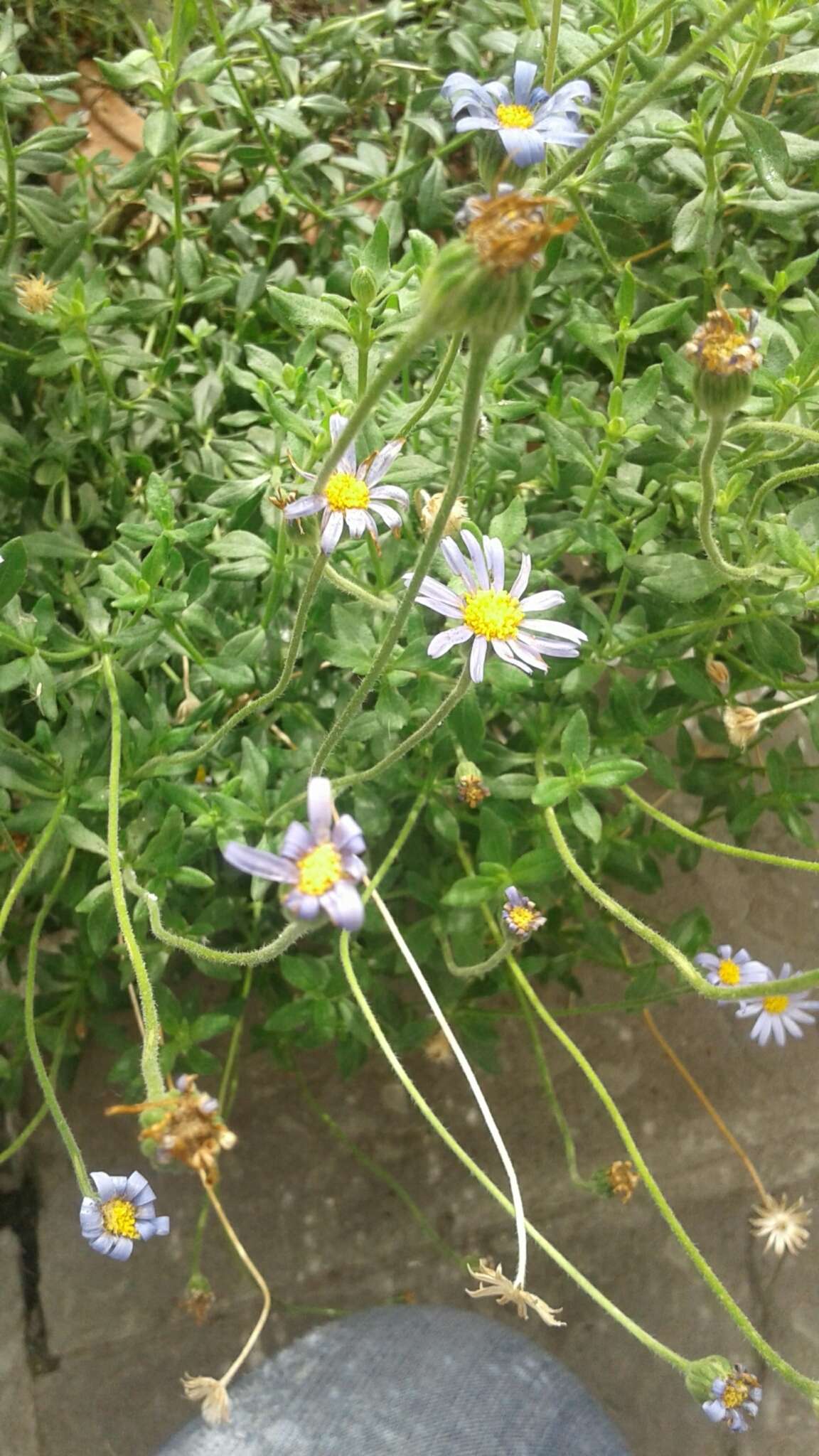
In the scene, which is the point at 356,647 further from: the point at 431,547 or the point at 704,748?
the point at 704,748

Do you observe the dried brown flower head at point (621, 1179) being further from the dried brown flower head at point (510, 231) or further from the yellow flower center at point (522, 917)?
the dried brown flower head at point (510, 231)

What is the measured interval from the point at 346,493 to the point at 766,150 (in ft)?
1.16

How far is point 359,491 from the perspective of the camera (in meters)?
0.71

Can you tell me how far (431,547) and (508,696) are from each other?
365 mm

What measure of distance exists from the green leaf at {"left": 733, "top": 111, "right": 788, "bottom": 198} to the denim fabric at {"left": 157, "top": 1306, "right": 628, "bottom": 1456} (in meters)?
0.94

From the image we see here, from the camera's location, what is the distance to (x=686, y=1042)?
1256 mm

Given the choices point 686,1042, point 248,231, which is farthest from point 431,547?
point 686,1042

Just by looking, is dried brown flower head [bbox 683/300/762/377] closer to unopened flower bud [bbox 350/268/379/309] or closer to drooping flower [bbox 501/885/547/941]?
unopened flower bud [bbox 350/268/379/309]

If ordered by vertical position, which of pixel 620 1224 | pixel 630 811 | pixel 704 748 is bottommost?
pixel 620 1224

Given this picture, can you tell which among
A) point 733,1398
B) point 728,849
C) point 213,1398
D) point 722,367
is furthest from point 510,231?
point 213,1398

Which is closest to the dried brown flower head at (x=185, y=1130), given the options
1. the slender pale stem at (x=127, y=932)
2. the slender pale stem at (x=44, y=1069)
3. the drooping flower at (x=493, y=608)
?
the slender pale stem at (x=127, y=932)

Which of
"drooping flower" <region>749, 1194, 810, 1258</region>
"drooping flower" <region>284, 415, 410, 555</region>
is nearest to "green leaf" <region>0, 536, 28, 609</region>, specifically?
"drooping flower" <region>284, 415, 410, 555</region>

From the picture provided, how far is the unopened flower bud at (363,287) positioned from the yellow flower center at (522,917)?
1.25 ft

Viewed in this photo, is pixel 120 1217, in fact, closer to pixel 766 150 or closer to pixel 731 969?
pixel 731 969
